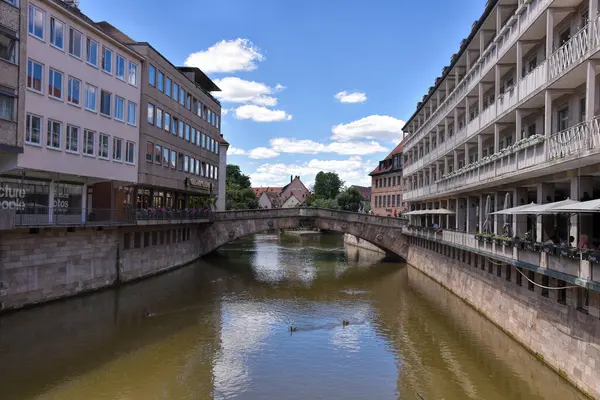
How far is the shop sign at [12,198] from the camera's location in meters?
23.0

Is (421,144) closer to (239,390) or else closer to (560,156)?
(560,156)

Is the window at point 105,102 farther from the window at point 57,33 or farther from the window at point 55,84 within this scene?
the window at point 57,33

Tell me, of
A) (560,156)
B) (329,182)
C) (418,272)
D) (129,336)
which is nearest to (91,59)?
(129,336)

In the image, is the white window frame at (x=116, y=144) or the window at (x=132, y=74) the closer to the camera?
the white window frame at (x=116, y=144)

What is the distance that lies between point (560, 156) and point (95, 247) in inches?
1009

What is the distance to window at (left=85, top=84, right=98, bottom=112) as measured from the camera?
29.5 m

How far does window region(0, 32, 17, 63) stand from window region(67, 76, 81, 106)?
4.67 metres

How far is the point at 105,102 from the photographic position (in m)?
31.5

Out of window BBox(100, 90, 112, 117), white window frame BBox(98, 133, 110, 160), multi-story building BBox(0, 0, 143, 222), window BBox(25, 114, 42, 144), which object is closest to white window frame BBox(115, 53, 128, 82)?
multi-story building BBox(0, 0, 143, 222)

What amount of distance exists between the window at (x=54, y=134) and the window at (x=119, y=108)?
5639mm

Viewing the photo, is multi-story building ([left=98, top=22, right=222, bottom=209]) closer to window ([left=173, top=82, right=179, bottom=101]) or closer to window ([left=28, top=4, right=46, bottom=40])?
window ([left=173, top=82, right=179, bottom=101])

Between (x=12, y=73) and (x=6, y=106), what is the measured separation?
1590mm

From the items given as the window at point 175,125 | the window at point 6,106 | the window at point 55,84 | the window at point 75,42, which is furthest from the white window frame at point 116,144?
the window at point 6,106

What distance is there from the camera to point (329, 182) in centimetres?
13012
